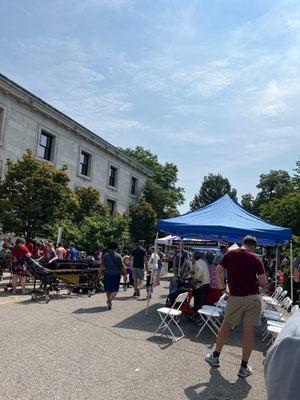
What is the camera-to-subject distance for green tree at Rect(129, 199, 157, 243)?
35250mm

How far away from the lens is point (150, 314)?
33.1ft

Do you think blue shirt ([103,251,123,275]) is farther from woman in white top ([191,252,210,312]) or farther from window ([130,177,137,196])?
window ([130,177,137,196])

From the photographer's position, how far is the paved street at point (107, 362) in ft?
15.3

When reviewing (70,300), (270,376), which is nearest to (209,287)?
(70,300)

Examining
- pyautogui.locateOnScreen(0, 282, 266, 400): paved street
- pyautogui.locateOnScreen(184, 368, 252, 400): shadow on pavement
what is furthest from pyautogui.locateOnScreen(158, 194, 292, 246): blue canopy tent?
pyautogui.locateOnScreen(184, 368, 252, 400): shadow on pavement

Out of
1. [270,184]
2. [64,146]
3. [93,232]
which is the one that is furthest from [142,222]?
[270,184]

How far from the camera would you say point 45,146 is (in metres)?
26.1

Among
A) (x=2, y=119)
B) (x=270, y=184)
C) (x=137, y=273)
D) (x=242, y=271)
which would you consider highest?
(x=270, y=184)

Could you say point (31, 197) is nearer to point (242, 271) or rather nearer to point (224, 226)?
point (224, 226)

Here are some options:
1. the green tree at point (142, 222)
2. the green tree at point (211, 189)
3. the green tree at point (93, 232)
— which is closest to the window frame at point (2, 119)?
the green tree at point (93, 232)

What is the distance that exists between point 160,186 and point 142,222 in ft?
39.8

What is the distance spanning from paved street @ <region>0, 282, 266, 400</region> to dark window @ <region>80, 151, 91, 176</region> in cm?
2163

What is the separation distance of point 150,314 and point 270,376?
9107mm

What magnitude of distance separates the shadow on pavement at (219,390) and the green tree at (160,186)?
1299 inches
